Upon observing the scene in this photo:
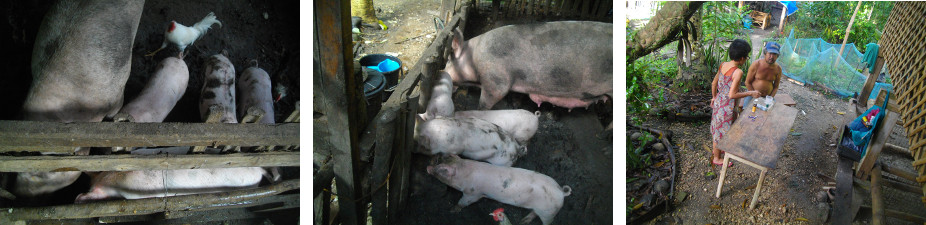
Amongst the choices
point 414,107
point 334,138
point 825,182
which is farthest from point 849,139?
point 334,138

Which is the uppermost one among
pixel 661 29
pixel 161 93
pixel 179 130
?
pixel 661 29

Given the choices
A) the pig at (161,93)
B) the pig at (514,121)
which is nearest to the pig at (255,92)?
the pig at (161,93)

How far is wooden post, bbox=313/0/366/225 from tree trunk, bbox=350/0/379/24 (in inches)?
178

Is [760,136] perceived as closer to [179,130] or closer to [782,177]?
[782,177]

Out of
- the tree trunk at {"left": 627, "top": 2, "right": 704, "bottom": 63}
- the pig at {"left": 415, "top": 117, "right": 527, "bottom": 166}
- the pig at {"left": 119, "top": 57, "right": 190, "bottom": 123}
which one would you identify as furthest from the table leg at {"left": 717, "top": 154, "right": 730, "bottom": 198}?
the pig at {"left": 119, "top": 57, "right": 190, "bottom": 123}

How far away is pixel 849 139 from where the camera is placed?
1.92m

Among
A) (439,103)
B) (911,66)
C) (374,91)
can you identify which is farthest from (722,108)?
(374,91)

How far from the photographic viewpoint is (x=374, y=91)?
3223 mm

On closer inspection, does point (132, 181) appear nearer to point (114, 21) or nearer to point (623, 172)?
point (114, 21)

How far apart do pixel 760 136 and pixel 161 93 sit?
2672 mm

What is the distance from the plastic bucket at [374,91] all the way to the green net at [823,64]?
2243mm

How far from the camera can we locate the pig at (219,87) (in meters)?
2.45

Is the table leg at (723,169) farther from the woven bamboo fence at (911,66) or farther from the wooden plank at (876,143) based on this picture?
the woven bamboo fence at (911,66)

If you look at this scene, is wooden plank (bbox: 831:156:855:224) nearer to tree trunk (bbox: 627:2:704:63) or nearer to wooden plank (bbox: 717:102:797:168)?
wooden plank (bbox: 717:102:797:168)
